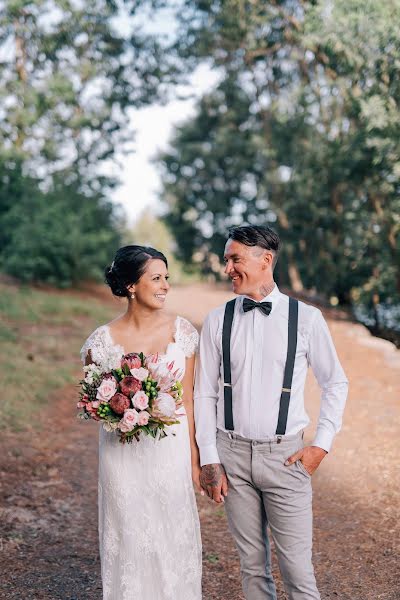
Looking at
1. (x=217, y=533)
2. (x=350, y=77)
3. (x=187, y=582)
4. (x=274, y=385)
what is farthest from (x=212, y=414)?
(x=350, y=77)

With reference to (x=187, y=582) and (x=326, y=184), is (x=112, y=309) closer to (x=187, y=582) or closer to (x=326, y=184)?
(x=326, y=184)

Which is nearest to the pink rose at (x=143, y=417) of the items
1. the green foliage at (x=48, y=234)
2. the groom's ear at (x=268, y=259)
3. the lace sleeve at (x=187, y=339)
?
the lace sleeve at (x=187, y=339)

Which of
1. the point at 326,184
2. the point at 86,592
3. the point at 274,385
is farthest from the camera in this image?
the point at 326,184

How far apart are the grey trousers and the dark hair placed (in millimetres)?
1038

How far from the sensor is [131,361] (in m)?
3.36

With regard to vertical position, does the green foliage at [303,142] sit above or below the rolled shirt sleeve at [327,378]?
above

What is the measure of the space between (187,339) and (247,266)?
0.78m

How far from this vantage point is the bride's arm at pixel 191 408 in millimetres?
3594

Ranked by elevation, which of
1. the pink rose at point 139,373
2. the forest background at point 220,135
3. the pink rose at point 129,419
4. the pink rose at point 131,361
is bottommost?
the pink rose at point 129,419

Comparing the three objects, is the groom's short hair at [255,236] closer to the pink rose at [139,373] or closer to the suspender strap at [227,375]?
the suspender strap at [227,375]

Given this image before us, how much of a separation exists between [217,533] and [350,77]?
14.1m

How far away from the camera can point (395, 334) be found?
20.1 m

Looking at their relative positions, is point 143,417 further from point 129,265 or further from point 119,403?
point 129,265

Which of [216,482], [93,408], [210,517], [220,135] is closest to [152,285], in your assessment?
[93,408]
